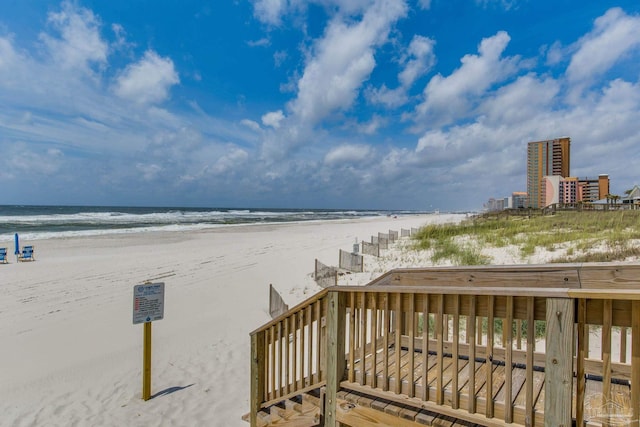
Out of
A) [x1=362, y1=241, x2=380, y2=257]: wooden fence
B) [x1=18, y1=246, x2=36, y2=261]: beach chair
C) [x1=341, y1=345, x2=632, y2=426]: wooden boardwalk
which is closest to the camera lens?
[x1=341, y1=345, x2=632, y2=426]: wooden boardwalk

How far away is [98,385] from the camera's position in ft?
19.2

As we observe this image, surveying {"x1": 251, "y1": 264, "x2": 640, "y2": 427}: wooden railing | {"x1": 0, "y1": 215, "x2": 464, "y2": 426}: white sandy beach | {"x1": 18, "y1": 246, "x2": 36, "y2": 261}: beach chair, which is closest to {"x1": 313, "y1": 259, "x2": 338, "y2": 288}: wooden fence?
{"x1": 0, "y1": 215, "x2": 464, "y2": 426}: white sandy beach

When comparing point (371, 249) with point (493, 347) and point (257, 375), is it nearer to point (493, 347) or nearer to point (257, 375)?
point (257, 375)

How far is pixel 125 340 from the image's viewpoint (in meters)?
7.73

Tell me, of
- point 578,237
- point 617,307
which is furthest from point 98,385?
point 578,237

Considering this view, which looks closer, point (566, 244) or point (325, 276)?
point (325, 276)

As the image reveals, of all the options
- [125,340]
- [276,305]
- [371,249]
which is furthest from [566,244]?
[125,340]

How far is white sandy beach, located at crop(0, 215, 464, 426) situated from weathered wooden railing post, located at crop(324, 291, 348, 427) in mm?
2297

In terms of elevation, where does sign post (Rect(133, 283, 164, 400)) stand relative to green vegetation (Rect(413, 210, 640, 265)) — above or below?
below

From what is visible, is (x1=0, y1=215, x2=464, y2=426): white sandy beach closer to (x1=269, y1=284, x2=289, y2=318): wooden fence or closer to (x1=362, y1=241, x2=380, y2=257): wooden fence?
(x1=269, y1=284, x2=289, y2=318): wooden fence

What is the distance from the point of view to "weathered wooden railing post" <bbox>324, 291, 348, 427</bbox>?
332 cm

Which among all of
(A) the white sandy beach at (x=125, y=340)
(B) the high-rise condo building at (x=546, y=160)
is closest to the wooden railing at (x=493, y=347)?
(A) the white sandy beach at (x=125, y=340)

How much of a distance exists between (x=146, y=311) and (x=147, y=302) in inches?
5.6

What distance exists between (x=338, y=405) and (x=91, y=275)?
13.8 metres
